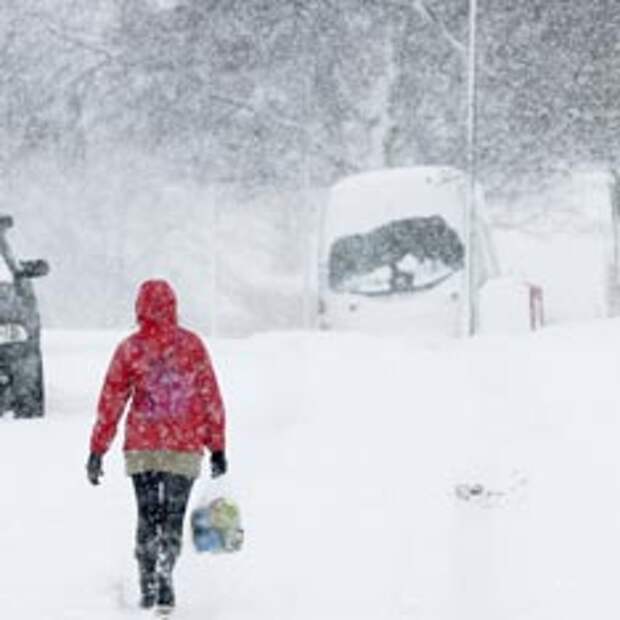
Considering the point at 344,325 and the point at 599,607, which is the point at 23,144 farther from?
the point at 599,607

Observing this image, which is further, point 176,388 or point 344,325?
point 344,325

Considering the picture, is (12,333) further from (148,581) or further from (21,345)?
(148,581)

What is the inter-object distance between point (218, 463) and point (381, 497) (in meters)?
2.92

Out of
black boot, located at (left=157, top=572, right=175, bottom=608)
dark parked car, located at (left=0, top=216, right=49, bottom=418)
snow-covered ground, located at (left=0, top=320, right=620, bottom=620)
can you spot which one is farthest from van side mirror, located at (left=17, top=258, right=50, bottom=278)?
black boot, located at (left=157, top=572, right=175, bottom=608)

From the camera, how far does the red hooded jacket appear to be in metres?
8.65

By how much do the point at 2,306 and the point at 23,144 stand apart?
67.8ft

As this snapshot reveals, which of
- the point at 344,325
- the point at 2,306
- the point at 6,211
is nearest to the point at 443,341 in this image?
the point at 344,325

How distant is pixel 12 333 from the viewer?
51.5 ft

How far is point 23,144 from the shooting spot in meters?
36.1

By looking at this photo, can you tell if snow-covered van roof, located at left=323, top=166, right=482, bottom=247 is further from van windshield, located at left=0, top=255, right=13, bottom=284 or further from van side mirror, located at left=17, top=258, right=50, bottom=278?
van side mirror, located at left=17, top=258, right=50, bottom=278

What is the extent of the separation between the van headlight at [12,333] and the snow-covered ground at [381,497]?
2.09ft

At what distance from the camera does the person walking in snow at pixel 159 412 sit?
28.4ft

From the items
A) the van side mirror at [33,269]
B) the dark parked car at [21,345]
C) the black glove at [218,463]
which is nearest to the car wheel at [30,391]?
the dark parked car at [21,345]

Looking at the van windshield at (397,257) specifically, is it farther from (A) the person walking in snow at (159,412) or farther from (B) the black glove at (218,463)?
(A) the person walking in snow at (159,412)
